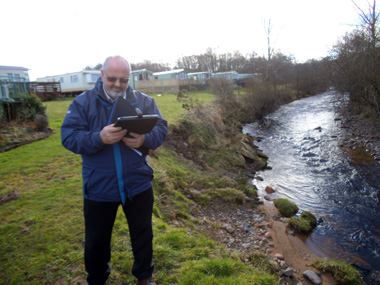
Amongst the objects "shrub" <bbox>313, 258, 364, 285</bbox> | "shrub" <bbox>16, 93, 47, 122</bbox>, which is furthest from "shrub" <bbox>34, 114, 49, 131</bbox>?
"shrub" <bbox>313, 258, 364, 285</bbox>

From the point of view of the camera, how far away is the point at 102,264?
2.54 meters

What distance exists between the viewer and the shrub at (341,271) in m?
4.52

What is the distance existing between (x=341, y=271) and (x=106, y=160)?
16.5ft

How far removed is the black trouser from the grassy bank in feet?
1.60

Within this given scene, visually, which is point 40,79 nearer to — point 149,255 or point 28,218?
point 28,218

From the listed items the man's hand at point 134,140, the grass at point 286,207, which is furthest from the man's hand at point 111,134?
the grass at point 286,207

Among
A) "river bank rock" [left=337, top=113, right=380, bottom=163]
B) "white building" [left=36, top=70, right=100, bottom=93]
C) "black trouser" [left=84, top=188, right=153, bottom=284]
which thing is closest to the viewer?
"black trouser" [left=84, top=188, right=153, bottom=284]

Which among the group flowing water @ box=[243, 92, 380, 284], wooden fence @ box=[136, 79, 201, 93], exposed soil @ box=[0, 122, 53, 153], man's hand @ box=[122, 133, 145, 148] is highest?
wooden fence @ box=[136, 79, 201, 93]

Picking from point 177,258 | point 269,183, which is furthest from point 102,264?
point 269,183

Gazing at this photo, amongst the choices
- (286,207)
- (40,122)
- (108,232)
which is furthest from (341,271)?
(40,122)

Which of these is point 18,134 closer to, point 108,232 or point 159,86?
point 108,232

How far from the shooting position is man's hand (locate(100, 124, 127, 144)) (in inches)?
82.4

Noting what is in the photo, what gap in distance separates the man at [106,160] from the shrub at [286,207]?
5.82m

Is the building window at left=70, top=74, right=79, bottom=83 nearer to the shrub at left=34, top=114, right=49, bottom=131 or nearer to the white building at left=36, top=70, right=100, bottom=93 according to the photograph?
the white building at left=36, top=70, right=100, bottom=93
